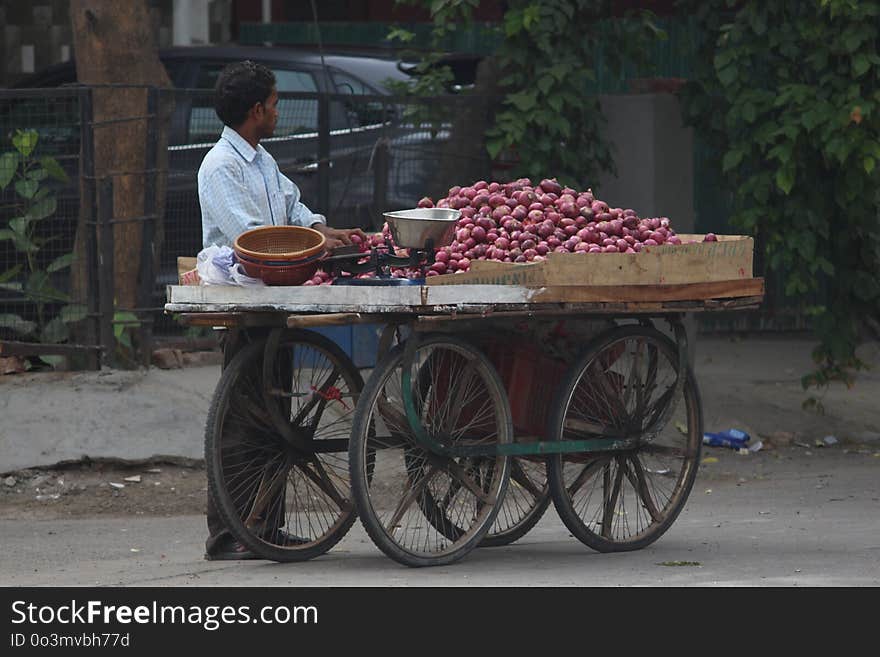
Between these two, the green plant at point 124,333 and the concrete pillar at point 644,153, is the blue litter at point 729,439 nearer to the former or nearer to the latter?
the concrete pillar at point 644,153

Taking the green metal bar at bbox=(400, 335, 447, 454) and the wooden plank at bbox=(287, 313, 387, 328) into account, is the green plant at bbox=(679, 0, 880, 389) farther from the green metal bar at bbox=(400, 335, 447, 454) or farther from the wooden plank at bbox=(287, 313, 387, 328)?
the wooden plank at bbox=(287, 313, 387, 328)

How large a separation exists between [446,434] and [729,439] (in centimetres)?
432

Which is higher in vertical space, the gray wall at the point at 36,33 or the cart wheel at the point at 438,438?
the gray wall at the point at 36,33

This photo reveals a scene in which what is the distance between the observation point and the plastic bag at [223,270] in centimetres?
644

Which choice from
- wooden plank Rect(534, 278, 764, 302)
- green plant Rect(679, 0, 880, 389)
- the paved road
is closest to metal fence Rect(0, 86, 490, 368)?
green plant Rect(679, 0, 880, 389)

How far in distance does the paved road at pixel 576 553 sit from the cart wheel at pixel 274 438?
6.2 inches

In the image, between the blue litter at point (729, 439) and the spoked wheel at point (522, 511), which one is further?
the blue litter at point (729, 439)

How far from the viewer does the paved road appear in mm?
6332

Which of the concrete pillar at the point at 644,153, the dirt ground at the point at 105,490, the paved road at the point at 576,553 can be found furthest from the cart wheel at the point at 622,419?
the concrete pillar at the point at 644,153

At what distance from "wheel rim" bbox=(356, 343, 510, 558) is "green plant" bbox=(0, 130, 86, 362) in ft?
13.0

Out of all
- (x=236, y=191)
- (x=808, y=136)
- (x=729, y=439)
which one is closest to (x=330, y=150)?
(x=808, y=136)

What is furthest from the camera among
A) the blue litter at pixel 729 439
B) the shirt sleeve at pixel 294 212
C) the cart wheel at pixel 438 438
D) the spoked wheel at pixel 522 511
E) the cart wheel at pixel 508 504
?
the blue litter at pixel 729 439

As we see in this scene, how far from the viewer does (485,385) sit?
6.75 metres

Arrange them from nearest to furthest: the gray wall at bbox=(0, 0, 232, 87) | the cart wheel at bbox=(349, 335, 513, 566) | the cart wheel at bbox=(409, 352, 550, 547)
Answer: the cart wheel at bbox=(349, 335, 513, 566)
the cart wheel at bbox=(409, 352, 550, 547)
the gray wall at bbox=(0, 0, 232, 87)
